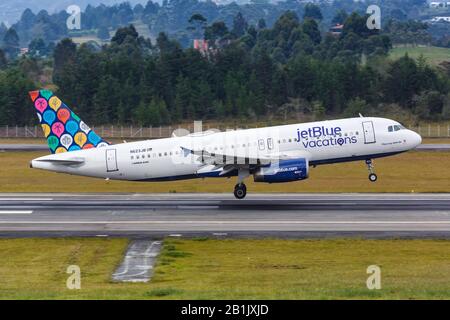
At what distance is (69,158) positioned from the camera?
57.5 m

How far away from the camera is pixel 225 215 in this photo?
169ft

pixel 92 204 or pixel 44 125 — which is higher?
pixel 44 125

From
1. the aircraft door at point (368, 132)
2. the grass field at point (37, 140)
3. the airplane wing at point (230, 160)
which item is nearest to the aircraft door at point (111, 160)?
the airplane wing at point (230, 160)

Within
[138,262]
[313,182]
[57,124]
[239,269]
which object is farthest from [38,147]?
[239,269]

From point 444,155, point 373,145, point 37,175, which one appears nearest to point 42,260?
point 373,145

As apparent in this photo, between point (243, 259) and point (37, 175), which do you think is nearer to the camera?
point (243, 259)

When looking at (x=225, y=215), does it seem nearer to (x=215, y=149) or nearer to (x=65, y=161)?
(x=215, y=149)

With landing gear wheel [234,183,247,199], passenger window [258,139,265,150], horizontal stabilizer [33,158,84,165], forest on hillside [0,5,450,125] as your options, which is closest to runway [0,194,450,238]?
landing gear wheel [234,183,247,199]

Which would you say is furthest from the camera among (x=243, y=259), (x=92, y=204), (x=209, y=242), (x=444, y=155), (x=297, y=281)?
(x=444, y=155)

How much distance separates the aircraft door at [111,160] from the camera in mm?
57875

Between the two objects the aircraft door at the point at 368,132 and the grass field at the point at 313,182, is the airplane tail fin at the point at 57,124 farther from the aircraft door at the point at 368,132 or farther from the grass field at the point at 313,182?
the aircraft door at the point at 368,132

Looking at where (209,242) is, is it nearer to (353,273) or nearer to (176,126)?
(353,273)

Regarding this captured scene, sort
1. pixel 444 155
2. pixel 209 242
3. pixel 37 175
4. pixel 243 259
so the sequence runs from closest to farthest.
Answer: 1. pixel 243 259
2. pixel 209 242
3. pixel 37 175
4. pixel 444 155
